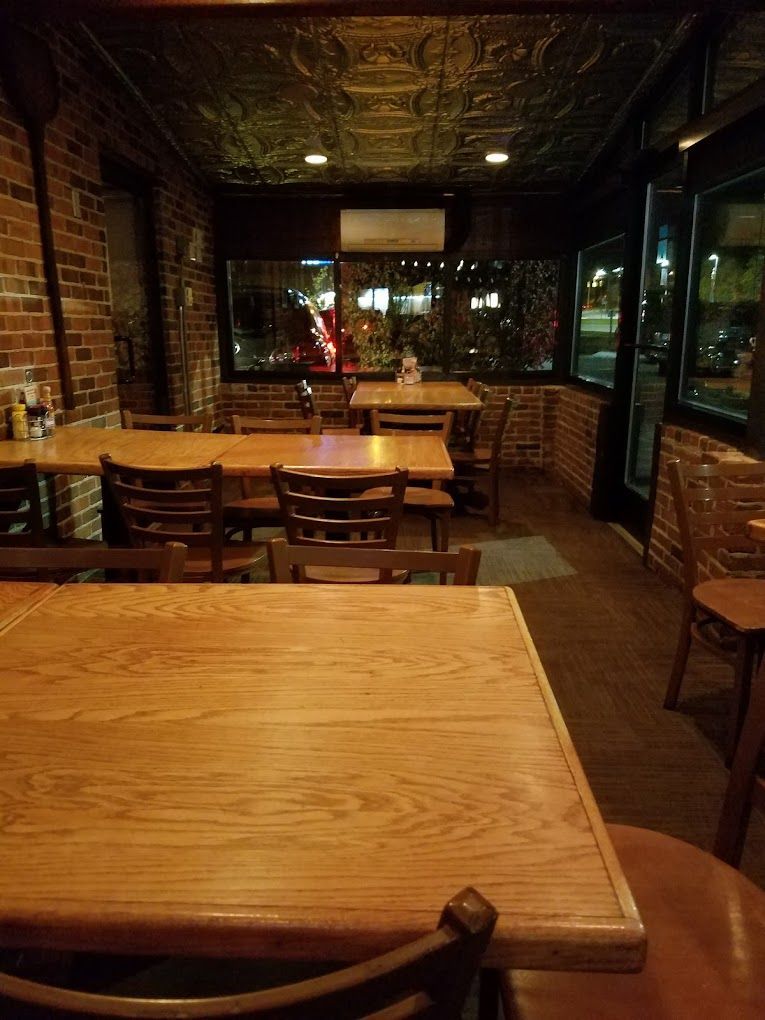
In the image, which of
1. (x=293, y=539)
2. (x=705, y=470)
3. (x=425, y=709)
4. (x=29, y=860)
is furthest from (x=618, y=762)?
(x=29, y=860)

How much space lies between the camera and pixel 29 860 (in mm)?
694

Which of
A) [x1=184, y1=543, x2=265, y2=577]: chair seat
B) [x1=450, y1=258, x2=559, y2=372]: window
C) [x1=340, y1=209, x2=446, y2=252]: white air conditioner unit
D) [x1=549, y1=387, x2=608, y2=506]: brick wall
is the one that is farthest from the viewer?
[x1=450, y1=258, x2=559, y2=372]: window

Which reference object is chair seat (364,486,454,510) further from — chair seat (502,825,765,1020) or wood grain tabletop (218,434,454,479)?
chair seat (502,825,765,1020)

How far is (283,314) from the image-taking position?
6.66 meters

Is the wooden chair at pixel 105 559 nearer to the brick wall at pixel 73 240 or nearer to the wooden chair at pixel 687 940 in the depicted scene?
the wooden chair at pixel 687 940

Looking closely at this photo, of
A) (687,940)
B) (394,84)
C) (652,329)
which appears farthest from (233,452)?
(652,329)

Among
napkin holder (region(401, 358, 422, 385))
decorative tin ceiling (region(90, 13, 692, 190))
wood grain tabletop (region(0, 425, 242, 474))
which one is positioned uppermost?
decorative tin ceiling (region(90, 13, 692, 190))

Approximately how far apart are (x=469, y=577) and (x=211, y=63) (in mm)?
3653

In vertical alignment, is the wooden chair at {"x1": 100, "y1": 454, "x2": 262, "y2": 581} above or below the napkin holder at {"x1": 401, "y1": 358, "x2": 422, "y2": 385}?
below

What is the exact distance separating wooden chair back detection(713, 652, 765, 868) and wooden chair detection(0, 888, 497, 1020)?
0.76 m

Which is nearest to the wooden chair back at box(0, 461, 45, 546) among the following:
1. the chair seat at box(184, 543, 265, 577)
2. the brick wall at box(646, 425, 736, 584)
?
the chair seat at box(184, 543, 265, 577)

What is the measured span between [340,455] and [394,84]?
2594mm

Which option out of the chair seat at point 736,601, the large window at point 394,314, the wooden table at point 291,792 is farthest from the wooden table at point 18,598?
the large window at point 394,314

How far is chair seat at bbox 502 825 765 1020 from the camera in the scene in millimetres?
880
